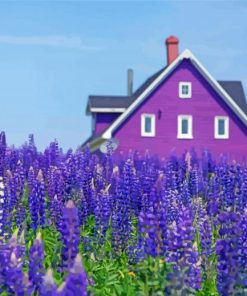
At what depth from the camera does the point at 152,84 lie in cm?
3566

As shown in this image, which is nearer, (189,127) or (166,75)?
(189,127)

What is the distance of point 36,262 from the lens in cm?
492

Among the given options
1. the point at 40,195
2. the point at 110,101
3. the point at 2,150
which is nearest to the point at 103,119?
the point at 110,101

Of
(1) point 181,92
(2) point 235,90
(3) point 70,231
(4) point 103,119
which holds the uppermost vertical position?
(2) point 235,90

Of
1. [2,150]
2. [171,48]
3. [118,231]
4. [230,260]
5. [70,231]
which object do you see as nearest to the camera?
[70,231]

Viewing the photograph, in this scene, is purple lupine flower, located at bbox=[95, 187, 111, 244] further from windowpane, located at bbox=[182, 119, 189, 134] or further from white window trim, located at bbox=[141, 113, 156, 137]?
windowpane, located at bbox=[182, 119, 189, 134]

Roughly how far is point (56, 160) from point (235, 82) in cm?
2929

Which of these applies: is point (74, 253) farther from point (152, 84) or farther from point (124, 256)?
point (152, 84)

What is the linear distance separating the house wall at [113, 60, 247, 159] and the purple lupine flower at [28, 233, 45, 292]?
29.8 m

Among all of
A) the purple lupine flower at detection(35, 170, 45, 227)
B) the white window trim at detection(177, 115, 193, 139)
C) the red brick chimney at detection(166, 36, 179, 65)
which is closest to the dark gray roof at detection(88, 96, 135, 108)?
the red brick chimney at detection(166, 36, 179, 65)

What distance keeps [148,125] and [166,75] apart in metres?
2.31

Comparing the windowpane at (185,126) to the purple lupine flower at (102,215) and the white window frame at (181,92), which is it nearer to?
the white window frame at (181,92)

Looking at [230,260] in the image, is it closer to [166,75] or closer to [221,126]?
[166,75]

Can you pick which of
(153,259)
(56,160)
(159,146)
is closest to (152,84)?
(159,146)
